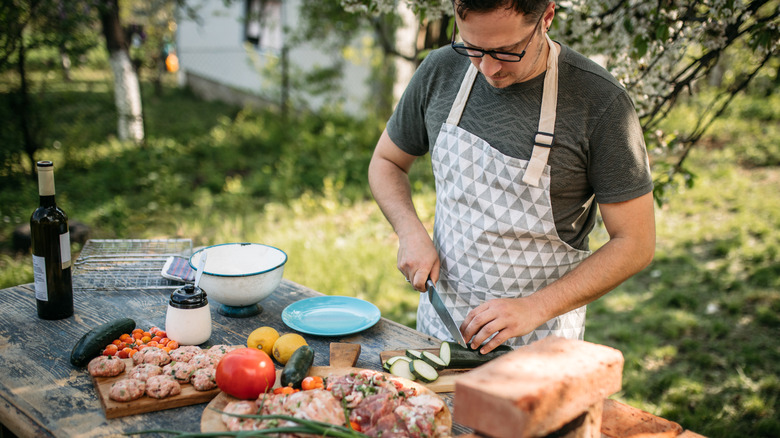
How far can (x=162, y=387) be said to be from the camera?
5.53 ft

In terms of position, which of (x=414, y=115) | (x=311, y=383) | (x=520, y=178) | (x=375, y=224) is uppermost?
(x=414, y=115)

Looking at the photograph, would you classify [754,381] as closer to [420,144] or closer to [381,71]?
[420,144]

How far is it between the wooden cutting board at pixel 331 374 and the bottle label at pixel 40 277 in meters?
0.96

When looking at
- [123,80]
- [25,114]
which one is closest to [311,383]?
[25,114]

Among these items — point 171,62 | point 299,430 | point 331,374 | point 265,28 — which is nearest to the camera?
point 299,430

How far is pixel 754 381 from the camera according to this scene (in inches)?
160

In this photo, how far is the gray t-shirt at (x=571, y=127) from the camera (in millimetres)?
1914

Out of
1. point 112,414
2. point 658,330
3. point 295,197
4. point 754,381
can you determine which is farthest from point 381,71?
point 112,414

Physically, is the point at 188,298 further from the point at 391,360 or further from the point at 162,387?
the point at 391,360

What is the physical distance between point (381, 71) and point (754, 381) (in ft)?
24.3

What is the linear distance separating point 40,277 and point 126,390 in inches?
32.0

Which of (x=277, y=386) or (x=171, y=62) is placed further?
(x=171, y=62)

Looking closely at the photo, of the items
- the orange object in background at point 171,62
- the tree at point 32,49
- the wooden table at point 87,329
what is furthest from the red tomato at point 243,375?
the orange object in background at point 171,62

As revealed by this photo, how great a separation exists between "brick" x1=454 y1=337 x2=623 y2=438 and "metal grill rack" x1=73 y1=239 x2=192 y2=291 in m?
1.79
